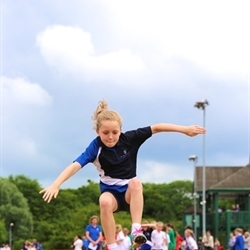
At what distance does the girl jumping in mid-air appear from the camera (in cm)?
939

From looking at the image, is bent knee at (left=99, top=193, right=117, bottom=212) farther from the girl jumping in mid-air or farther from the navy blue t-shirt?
the navy blue t-shirt

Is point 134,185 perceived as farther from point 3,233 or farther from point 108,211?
point 3,233

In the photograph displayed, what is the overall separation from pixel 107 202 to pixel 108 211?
114mm

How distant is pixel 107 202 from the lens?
9.47 m

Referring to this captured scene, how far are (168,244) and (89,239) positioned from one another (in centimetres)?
320

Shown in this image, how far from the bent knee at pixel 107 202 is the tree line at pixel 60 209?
90154 millimetres

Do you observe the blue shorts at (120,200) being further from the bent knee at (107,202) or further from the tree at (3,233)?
the tree at (3,233)

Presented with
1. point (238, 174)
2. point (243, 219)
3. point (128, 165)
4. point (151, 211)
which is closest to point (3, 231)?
point (151, 211)

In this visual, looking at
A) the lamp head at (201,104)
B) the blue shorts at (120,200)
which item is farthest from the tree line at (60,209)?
the blue shorts at (120,200)

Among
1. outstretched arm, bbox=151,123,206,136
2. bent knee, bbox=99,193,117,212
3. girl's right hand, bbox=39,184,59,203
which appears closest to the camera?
girl's right hand, bbox=39,184,59,203

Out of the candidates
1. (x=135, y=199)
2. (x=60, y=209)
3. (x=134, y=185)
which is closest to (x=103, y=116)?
(x=134, y=185)

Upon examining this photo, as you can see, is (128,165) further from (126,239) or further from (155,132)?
(126,239)

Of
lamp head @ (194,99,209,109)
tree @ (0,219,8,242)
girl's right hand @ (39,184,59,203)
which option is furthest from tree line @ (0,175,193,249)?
girl's right hand @ (39,184,59,203)

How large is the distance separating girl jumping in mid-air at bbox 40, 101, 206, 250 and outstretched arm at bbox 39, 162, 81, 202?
12 mm
